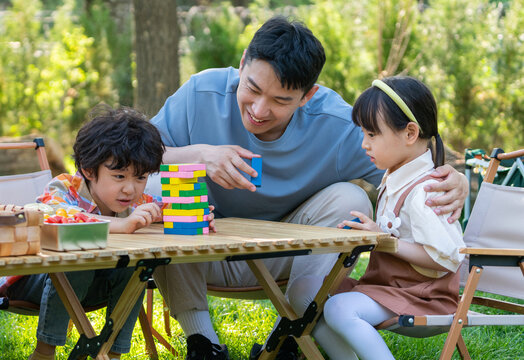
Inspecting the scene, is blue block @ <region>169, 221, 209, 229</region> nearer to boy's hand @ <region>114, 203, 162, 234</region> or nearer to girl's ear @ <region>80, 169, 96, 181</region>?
boy's hand @ <region>114, 203, 162, 234</region>

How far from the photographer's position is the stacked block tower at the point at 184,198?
241cm

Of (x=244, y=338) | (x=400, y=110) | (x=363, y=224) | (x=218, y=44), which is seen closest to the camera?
(x=363, y=224)

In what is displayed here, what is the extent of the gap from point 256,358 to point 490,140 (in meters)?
6.42

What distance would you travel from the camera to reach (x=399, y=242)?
2.66m

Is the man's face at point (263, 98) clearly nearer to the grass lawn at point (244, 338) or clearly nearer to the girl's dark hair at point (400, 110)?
the girl's dark hair at point (400, 110)

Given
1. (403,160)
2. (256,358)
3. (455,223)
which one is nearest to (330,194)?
(403,160)

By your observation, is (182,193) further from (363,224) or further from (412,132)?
(412,132)

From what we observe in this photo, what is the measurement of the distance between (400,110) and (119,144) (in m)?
1.03

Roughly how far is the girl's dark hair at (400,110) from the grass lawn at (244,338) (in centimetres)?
115

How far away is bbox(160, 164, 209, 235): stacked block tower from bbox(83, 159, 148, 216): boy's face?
0.91 feet

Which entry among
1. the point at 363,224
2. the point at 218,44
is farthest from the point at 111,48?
the point at 363,224

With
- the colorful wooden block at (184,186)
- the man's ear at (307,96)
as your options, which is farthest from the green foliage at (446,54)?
the colorful wooden block at (184,186)

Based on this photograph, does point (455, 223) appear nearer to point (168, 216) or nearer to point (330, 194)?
point (330, 194)

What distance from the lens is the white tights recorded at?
2.55 metres
